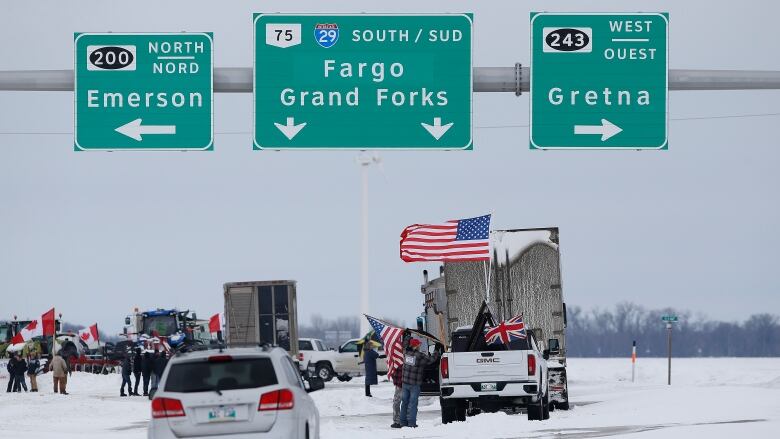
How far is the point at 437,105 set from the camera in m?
20.9

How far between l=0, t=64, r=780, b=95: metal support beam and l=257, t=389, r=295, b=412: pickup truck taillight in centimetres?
566

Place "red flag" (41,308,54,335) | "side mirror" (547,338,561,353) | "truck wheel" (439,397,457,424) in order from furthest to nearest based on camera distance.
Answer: "red flag" (41,308,54,335)
"side mirror" (547,338,561,353)
"truck wheel" (439,397,457,424)

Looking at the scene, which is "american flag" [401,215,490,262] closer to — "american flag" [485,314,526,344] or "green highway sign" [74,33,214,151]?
"american flag" [485,314,526,344]

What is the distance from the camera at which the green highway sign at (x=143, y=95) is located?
2072 cm

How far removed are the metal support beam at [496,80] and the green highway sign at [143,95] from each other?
43 cm

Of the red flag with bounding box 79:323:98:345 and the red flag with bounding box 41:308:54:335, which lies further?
the red flag with bounding box 79:323:98:345

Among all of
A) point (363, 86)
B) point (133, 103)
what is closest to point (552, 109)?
point (363, 86)

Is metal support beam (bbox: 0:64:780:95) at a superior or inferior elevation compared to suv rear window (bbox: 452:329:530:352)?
superior

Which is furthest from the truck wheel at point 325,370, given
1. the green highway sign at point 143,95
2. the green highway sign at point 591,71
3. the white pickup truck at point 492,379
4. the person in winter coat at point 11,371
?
the green highway sign at point 591,71

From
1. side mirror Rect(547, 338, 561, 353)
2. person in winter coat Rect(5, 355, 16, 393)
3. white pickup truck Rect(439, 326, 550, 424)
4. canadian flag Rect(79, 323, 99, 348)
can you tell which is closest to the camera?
white pickup truck Rect(439, 326, 550, 424)

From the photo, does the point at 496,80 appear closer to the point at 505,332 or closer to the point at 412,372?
the point at 505,332

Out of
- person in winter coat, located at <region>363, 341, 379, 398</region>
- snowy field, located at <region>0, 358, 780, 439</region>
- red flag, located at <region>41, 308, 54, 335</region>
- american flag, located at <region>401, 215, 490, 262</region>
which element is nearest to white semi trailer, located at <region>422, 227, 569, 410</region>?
american flag, located at <region>401, 215, 490, 262</region>

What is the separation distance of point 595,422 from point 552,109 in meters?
8.23

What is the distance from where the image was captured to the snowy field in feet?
78.2
